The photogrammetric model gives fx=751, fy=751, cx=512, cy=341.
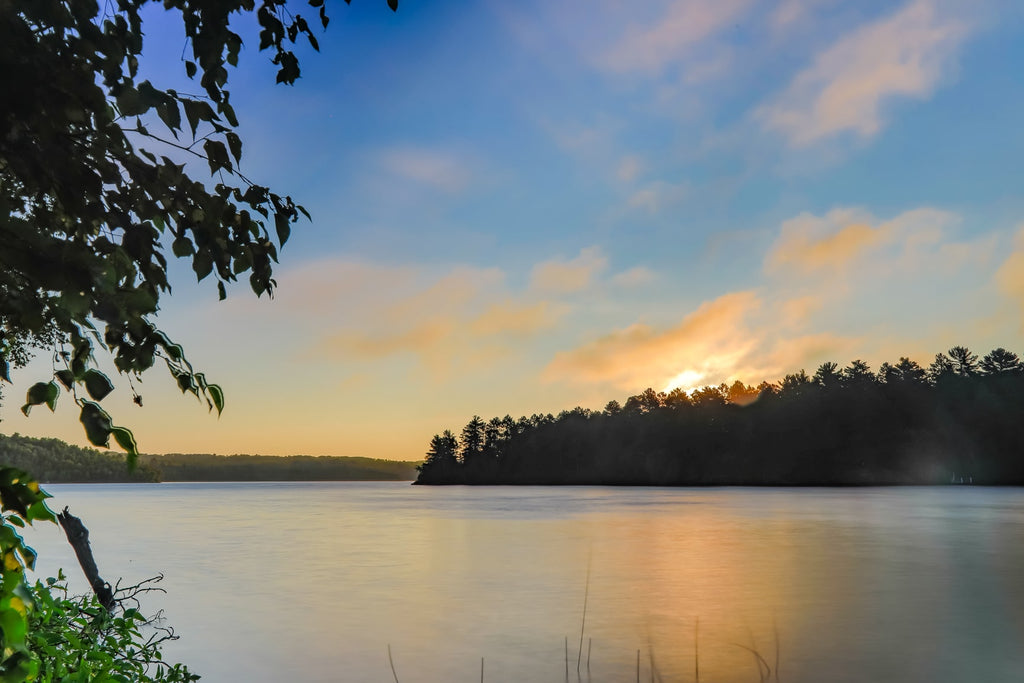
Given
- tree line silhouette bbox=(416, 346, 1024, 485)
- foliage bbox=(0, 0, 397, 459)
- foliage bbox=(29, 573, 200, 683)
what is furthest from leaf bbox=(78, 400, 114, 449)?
tree line silhouette bbox=(416, 346, 1024, 485)

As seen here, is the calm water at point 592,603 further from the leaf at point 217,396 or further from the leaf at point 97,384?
the leaf at point 97,384

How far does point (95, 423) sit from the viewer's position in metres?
1.80

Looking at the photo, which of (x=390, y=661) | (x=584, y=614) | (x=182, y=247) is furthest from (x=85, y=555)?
(x=182, y=247)

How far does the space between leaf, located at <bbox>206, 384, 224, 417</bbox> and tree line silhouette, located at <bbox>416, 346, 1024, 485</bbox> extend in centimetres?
11939

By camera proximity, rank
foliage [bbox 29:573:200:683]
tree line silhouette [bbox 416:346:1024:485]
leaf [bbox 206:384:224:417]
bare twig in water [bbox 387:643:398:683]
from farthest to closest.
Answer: tree line silhouette [bbox 416:346:1024:485]
bare twig in water [bbox 387:643:398:683]
foliage [bbox 29:573:200:683]
leaf [bbox 206:384:224:417]

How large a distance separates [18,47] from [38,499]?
125 centimetres

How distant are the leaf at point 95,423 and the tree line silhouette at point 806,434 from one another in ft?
393

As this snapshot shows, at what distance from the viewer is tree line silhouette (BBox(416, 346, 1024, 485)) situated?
106250mm

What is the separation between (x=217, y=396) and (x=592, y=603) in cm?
1558

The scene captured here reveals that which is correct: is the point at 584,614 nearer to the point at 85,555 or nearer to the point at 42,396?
the point at 85,555

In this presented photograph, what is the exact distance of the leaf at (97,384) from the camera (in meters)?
1.87

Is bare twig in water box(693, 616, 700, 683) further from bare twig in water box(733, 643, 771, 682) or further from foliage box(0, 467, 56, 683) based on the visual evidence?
foliage box(0, 467, 56, 683)

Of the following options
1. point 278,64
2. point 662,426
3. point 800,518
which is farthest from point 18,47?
point 662,426

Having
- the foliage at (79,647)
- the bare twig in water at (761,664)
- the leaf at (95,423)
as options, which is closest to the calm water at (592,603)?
the bare twig in water at (761,664)
